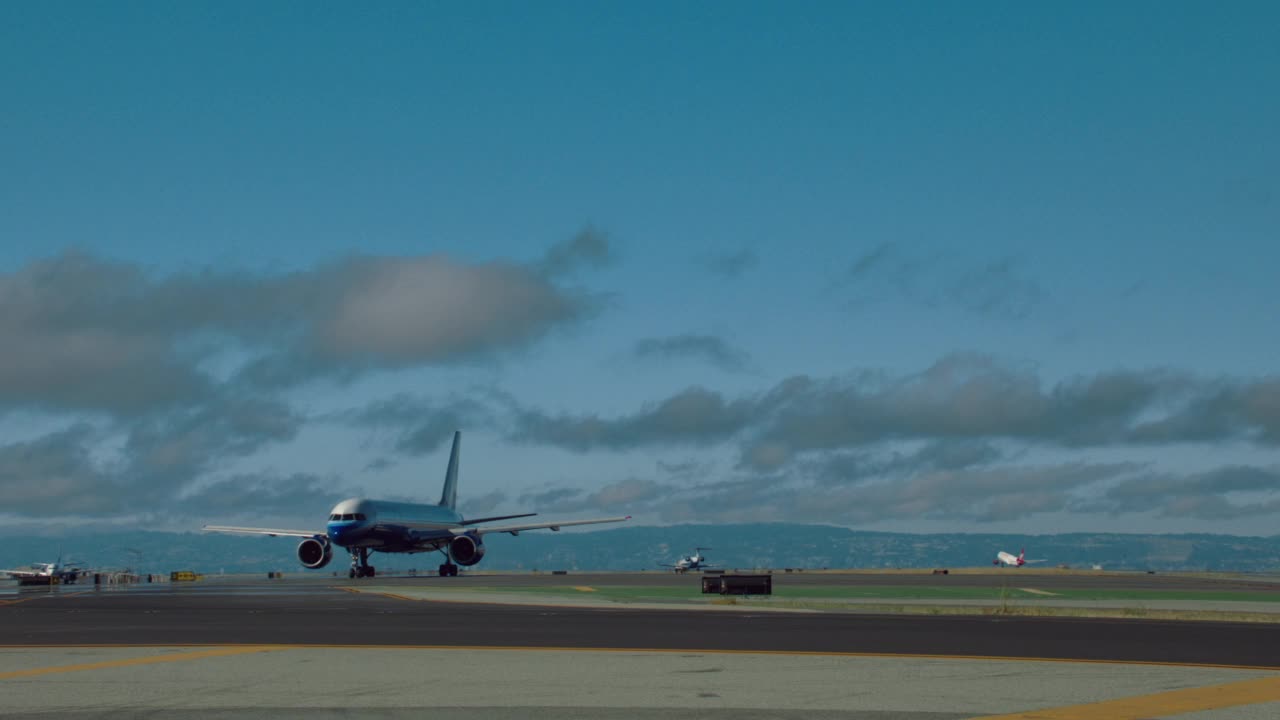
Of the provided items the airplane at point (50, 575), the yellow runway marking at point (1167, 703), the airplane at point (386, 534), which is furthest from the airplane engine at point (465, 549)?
the yellow runway marking at point (1167, 703)

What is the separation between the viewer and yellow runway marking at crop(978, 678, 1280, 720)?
15133mm

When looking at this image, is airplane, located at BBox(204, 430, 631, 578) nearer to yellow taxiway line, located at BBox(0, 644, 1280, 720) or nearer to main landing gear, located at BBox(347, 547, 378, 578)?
main landing gear, located at BBox(347, 547, 378, 578)

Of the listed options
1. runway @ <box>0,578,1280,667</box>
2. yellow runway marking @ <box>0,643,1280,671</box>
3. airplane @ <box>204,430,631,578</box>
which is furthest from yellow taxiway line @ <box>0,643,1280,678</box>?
airplane @ <box>204,430,631,578</box>

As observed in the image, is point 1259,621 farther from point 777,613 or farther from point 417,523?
point 417,523

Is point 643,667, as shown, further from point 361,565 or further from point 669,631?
point 361,565

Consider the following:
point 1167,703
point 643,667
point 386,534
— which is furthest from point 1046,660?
point 386,534

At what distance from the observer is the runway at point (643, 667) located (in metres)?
16.1

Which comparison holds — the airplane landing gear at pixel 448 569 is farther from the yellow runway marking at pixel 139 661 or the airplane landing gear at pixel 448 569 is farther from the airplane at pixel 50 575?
the yellow runway marking at pixel 139 661

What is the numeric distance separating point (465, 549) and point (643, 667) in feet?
254

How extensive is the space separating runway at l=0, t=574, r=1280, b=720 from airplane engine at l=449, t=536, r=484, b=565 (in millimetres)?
62866

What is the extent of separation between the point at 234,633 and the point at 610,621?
9127 mm

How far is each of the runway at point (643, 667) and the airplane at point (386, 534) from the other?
5488 cm

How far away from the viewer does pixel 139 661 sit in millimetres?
21656

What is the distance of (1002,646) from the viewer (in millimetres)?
24297
